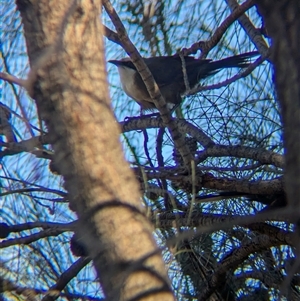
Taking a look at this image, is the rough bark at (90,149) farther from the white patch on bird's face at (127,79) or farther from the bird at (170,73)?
the white patch on bird's face at (127,79)

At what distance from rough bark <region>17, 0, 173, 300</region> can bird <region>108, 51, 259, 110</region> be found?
1780mm

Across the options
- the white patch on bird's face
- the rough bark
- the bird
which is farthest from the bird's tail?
the rough bark

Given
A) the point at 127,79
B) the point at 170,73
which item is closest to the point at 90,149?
the point at 127,79

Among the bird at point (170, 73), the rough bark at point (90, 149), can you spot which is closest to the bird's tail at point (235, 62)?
the bird at point (170, 73)

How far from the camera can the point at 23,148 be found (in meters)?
1.93

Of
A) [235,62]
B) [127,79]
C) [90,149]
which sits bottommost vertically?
[90,149]

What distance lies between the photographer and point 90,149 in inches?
46.6

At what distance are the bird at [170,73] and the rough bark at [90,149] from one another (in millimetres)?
1780

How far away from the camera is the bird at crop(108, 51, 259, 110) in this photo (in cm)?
321

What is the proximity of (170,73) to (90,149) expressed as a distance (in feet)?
9.21

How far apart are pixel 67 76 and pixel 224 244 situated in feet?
4.21

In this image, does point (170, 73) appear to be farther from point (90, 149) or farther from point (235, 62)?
point (90, 149)

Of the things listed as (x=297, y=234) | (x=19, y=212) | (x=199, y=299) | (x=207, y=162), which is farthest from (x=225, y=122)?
(x=297, y=234)

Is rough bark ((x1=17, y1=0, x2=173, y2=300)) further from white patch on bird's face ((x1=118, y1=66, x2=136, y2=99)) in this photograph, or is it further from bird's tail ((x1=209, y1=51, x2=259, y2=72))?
white patch on bird's face ((x1=118, y1=66, x2=136, y2=99))
